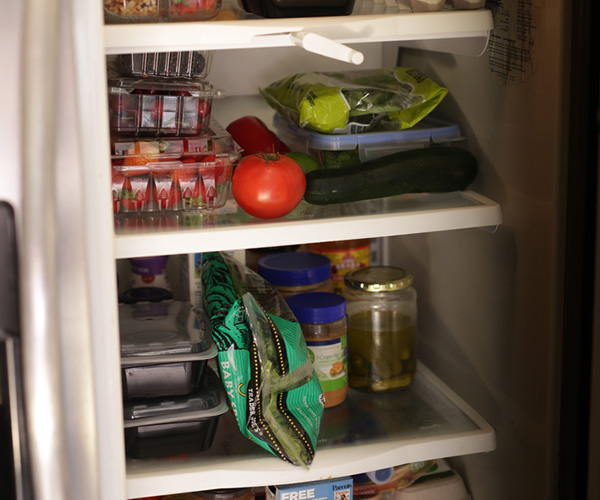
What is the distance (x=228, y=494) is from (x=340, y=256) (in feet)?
1.68

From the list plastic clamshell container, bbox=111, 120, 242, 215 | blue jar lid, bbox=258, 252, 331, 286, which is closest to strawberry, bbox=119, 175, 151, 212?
plastic clamshell container, bbox=111, 120, 242, 215

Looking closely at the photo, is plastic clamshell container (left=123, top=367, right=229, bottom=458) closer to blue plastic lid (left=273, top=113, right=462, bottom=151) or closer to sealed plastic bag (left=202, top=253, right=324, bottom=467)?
sealed plastic bag (left=202, top=253, right=324, bottom=467)

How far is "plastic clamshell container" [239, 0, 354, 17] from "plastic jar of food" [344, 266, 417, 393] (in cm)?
49

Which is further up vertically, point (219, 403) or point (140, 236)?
point (140, 236)

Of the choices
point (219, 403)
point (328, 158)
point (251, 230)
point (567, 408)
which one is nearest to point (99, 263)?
point (251, 230)

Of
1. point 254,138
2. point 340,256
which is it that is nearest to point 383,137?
point 254,138

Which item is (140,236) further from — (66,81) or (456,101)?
(456,101)

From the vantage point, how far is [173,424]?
3.79 feet

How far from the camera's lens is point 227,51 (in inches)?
59.1

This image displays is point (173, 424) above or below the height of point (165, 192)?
below

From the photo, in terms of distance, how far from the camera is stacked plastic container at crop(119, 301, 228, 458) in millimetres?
1130

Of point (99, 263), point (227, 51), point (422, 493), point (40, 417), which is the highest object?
point (227, 51)

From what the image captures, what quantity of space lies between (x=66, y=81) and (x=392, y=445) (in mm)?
727

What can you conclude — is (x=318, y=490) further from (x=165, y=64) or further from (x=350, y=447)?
(x=165, y=64)
